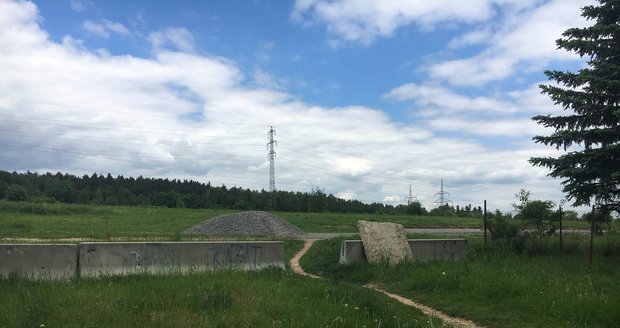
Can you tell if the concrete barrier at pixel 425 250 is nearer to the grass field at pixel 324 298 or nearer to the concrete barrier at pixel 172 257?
the grass field at pixel 324 298

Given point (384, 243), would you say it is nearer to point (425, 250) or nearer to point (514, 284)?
point (425, 250)

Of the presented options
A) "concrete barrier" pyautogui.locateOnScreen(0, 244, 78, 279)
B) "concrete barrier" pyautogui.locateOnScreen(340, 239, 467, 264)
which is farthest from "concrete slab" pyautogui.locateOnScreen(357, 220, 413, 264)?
"concrete barrier" pyautogui.locateOnScreen(0, 244, 78, 279)

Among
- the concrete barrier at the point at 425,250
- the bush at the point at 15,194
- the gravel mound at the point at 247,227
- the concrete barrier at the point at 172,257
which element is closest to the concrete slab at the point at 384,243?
the concrete barrier at the point at 425,250

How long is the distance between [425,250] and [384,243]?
173cm

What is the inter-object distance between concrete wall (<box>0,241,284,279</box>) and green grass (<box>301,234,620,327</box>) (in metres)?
3.39

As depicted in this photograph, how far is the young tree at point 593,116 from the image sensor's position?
15.4m

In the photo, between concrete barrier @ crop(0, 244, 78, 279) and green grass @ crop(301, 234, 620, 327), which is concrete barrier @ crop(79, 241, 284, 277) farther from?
green grass @ crop(301, 234, 620, 327)

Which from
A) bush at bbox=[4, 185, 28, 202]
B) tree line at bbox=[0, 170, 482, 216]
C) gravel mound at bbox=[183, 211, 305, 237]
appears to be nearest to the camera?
gravel mound at bbox=[183, 211, 305, 237]

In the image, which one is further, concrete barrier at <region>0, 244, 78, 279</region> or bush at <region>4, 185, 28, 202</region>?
bush at <region>4, 185, 28, 202</region>

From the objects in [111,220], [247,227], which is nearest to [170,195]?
[111,220]

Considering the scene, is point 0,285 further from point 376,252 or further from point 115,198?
point 115,198

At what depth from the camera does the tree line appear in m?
91.1

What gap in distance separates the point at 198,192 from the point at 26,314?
104m

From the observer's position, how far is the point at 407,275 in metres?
14.0
